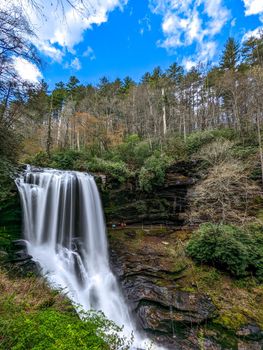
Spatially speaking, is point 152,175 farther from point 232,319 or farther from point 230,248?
point 232,319

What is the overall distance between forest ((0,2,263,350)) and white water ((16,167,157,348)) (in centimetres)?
72

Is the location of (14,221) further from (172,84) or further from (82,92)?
(82,92)

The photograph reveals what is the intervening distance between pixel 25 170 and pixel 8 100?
4761 millimetres

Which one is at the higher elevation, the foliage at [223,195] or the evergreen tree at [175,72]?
the evergreen tree at [175,72]

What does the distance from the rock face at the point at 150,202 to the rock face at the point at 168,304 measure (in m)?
2.71

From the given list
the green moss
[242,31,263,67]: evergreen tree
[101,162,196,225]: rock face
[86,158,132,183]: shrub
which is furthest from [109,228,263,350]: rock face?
[242,31,263,67]: evergreen tree

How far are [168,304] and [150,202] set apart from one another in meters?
6.74

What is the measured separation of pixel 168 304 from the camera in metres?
6.79

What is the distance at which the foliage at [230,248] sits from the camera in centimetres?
829

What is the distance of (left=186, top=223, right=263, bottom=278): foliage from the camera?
829 centimetres

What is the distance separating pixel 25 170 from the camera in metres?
10.6

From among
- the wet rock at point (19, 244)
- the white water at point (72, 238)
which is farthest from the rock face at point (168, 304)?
the wet rock at point (19, 244)

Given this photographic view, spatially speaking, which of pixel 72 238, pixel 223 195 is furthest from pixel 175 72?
pixel 72 238

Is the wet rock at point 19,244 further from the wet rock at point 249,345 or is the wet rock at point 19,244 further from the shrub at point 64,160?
the wet rock at point 249,345
